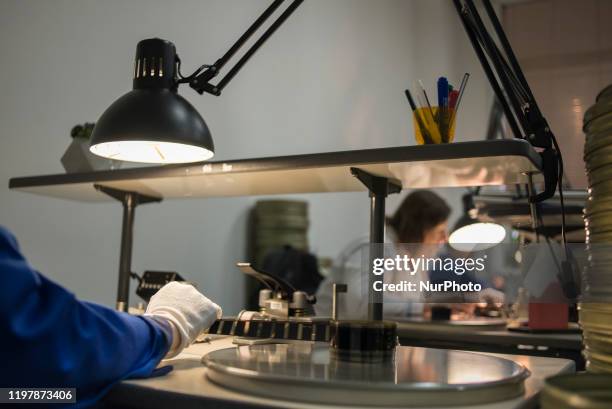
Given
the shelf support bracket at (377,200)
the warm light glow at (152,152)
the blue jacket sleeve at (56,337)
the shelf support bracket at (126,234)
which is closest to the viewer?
the blue jacket sleeve at (56,337)

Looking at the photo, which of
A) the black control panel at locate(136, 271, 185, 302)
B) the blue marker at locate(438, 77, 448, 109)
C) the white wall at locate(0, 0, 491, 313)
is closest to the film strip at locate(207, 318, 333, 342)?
the black control panel at locate(136, 271, 185, 302)

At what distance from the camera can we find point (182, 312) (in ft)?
3.36

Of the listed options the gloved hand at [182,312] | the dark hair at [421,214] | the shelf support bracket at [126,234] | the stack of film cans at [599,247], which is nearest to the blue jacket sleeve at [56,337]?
the gloved hand at [182,312]

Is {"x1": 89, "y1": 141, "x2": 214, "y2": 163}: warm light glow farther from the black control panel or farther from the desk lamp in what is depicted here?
the black control panel

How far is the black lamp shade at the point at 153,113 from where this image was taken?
1.23 meters

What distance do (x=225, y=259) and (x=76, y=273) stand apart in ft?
3.41

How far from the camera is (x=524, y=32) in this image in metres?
2.38

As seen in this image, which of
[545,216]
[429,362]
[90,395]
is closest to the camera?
[90,395]

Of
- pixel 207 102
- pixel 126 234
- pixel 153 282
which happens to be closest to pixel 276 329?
pixel 153 282

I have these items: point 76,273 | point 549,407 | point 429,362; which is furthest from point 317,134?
point 549,407

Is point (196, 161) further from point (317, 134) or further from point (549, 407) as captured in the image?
point (317, 134)

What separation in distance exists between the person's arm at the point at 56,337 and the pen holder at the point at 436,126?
26.2 inches

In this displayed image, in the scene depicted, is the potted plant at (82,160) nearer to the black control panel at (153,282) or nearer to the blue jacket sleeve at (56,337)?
the black control panel at (153,282)

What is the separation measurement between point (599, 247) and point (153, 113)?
868mm
